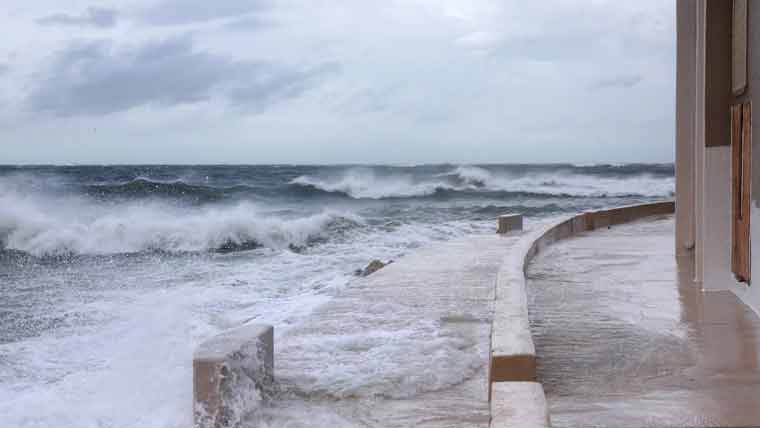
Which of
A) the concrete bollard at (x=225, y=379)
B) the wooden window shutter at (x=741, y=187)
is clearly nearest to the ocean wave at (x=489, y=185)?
the wooden window shutter at (x=741, y=187)

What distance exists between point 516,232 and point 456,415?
37.9 feet

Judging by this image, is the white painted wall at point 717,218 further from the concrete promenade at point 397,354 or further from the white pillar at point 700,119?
the concrete promenade at point 397,354

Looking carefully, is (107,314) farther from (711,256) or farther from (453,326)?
(711,256)

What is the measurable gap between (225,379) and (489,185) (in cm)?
5437

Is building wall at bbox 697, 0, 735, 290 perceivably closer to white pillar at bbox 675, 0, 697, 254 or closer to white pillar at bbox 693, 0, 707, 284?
white pillar at bbox 693, 0, 707, 284

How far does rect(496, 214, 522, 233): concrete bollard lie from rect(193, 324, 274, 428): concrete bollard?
11263 millimetres

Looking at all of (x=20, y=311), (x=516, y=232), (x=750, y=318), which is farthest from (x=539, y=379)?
(x=516, y=232)

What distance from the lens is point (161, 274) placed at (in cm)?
1753

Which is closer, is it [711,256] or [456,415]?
[456,415]

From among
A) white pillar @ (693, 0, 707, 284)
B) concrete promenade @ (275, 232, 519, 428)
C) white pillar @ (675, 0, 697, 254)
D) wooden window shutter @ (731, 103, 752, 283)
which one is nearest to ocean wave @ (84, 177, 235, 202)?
white pillar @ (675, 0, 697, 254)

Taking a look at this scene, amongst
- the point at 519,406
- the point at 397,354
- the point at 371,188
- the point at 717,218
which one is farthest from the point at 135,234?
the point at 371,188

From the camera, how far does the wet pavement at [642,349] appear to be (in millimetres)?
4259

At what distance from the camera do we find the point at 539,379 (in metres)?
4.94

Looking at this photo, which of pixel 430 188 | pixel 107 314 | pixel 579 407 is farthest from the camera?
pixel 430 188
